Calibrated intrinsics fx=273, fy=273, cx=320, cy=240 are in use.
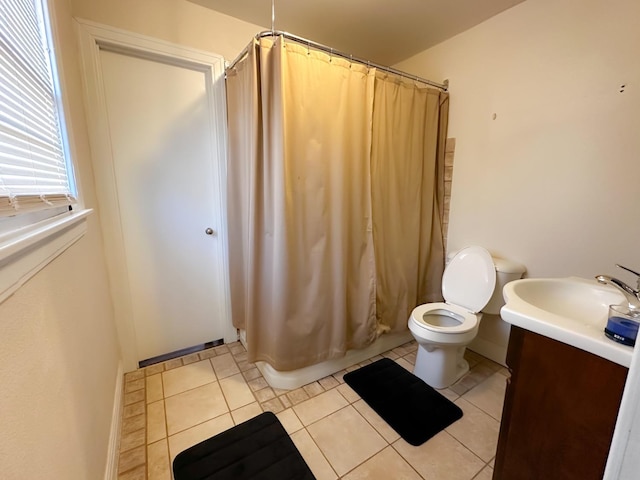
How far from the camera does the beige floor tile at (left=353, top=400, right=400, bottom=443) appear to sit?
1.45m

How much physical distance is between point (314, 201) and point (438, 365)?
1318 millimetres

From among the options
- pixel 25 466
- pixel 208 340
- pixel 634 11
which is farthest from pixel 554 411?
pixel 208 340

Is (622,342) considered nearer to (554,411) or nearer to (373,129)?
(554,411)

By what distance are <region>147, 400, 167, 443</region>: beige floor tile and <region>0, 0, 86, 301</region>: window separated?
1.11 m

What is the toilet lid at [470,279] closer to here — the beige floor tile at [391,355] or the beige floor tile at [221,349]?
the beige floor tile at [391,355]

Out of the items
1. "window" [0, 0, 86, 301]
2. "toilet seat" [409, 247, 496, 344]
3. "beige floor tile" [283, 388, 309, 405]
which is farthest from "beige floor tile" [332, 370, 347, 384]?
"window" [0, 0, 86, 301]

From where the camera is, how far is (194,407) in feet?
5.31

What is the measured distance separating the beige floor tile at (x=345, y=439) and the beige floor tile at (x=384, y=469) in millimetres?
27

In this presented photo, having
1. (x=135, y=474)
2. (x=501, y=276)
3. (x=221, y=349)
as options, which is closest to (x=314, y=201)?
(x=501, y=276)

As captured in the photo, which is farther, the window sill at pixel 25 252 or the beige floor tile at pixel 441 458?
the beige floor tile at pixel 441 458

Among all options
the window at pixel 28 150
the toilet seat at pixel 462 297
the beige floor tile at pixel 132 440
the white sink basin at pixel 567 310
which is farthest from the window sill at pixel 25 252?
the toilet seat at pixel 462 297

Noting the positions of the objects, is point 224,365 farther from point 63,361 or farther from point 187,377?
point 63,361

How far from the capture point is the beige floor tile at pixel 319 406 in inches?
61.3

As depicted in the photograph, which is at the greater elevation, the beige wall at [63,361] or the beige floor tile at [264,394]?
the beige wall at [63,361]
